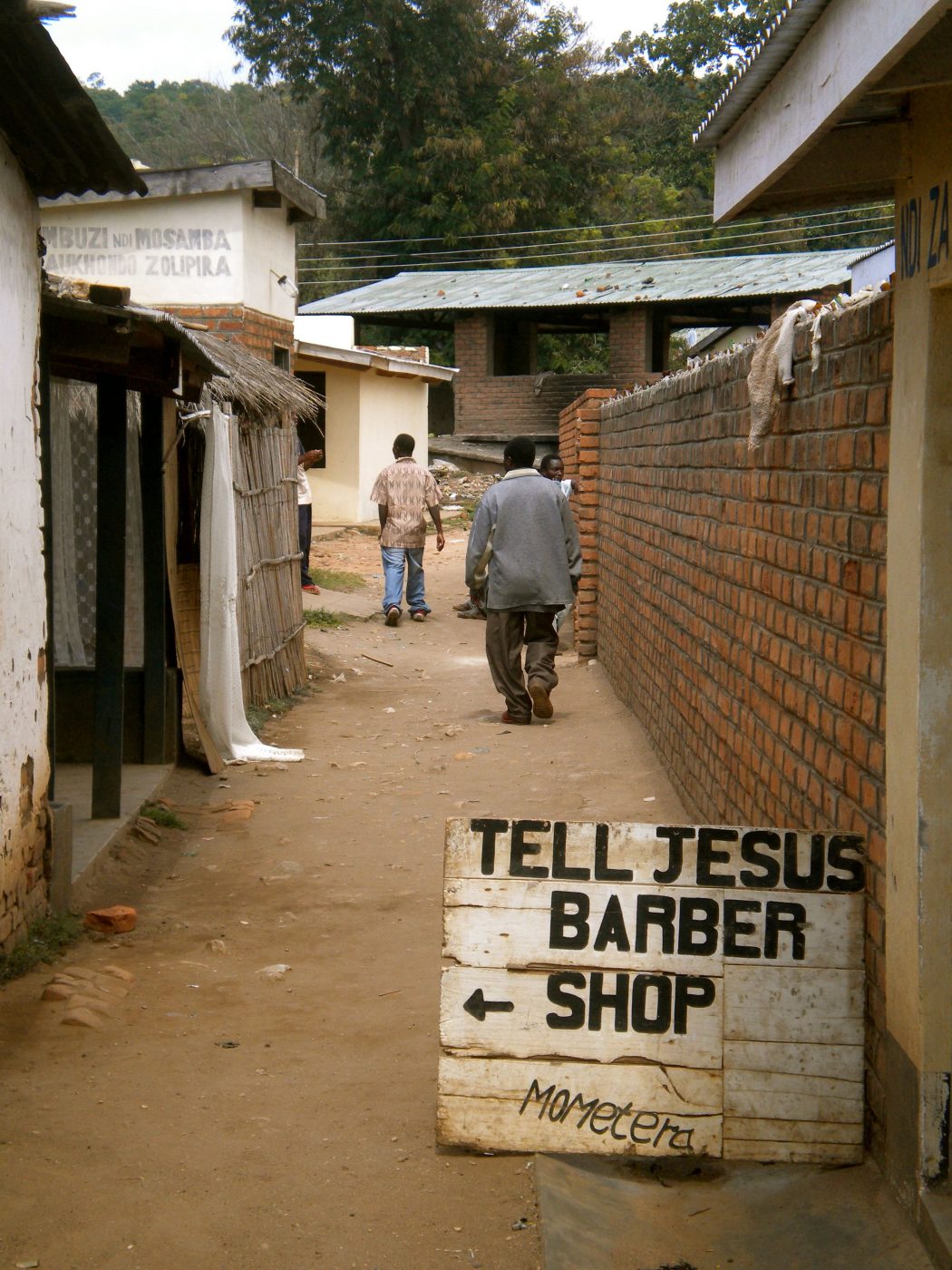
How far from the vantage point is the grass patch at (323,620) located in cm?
1415

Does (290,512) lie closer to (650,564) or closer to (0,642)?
(650,564)

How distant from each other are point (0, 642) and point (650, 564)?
172 inches

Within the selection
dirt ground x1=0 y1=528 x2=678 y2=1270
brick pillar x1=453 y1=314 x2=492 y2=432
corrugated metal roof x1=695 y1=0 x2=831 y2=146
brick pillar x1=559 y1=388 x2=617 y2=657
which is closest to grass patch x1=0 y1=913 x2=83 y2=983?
dirt ground x1=0 y1=528 x2=678 y2=1270

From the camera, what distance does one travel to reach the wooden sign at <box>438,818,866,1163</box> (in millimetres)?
3164

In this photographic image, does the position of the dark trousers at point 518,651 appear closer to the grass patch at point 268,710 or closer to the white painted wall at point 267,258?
the grass patch at point 268,710

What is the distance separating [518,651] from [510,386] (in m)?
19.8

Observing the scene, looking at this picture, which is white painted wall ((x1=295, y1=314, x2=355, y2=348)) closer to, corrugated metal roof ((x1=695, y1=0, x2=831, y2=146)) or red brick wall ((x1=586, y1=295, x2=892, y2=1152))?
red brick wall ((x1=586, y1=295, x2=892, y2=1152))

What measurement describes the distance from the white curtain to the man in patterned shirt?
19.4 ft

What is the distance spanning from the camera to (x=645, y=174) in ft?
134

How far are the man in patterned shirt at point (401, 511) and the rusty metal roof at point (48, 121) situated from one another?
29.9 feet

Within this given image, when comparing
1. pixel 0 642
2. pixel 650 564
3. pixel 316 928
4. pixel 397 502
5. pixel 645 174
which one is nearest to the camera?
pixel 0 642

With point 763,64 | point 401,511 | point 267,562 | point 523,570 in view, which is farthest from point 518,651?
point 763,64

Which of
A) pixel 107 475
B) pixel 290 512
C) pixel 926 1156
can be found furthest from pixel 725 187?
pixel 290 512

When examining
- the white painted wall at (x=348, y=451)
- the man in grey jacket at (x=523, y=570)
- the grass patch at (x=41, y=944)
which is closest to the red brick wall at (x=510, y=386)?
the white painted wall at (x=348, y=451)
